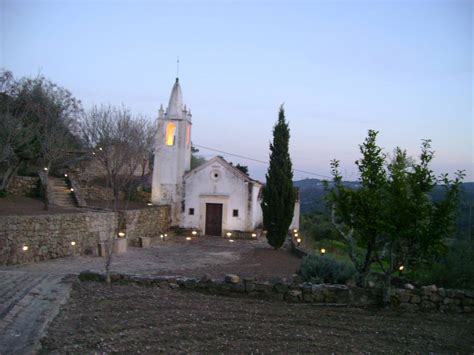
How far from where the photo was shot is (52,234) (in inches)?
517

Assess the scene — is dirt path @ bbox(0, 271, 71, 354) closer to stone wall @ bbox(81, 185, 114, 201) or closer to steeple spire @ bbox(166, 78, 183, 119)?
stone wall @ bbox(81, 185, 114, 201)

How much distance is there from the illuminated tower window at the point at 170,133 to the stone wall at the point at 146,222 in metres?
3.87

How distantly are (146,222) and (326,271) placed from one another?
13.1 m

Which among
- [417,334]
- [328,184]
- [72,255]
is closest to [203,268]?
[72,255]

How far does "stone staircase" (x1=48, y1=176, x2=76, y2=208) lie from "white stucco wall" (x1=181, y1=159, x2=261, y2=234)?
6.34m

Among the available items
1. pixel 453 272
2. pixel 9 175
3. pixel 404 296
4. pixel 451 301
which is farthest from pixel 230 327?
pixel 9 175

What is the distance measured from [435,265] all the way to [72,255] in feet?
36.8

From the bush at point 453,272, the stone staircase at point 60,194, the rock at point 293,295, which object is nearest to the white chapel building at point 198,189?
the stone staircase at point 60,194

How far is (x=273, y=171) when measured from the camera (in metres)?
19.4

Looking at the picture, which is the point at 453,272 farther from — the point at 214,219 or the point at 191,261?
the point at 214,219

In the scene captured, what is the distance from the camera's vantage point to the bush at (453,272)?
8883 mm

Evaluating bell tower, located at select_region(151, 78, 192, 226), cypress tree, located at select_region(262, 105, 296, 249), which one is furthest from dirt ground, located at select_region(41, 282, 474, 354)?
bell tower, located at select_region(151, 78, 192, 226)

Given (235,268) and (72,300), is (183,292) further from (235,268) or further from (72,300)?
(235,268)

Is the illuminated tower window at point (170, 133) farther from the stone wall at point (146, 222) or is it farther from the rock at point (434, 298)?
the rock at point (434, 298)
